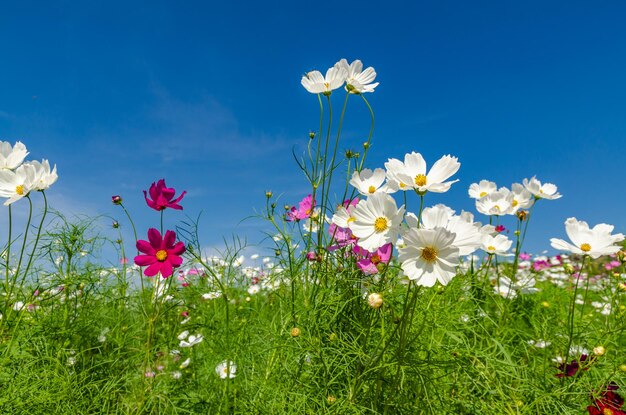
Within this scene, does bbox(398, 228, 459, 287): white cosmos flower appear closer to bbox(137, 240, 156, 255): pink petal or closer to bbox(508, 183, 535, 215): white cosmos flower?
bbox(137, 240, 156, 255): pink petal

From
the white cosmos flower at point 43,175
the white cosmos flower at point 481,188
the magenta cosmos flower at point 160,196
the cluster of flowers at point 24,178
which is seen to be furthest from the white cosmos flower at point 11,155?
the white cosmos flower at point 481,188

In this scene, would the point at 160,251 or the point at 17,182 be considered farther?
the point at 17,182

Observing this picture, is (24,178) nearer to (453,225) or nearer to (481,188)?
(453,225)

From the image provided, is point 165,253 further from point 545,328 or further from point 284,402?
point 545,328

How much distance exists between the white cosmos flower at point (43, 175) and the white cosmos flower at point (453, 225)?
1.18 metres

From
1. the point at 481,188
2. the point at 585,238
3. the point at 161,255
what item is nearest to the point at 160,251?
the point at 161,255

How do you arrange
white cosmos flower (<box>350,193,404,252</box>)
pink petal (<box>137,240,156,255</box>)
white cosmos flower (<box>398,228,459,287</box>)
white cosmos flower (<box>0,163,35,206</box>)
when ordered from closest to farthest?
white cosmos flower (<box>398,228,459,287</box>) < white cosmos flower (<box>350,193,404,252</box>) < pink petal (<box>137,240,156,255</box>) < white cosmos flower (<box>0,163,35,206</box>)

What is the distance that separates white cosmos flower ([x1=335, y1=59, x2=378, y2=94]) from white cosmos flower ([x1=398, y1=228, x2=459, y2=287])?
780mm

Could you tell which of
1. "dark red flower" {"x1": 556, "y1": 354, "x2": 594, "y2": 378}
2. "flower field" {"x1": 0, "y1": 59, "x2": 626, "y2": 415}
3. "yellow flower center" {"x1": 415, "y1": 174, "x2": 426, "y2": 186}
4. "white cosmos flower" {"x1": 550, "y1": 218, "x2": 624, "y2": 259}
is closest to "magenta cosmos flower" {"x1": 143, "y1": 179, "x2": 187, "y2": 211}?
"flower field" {"x1": 0, "y1": 59, "x2": 626, "y2": 415}

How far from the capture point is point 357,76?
164 centimetres

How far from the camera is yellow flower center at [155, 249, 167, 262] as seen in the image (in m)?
1.44

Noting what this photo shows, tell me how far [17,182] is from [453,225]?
4.55 ft

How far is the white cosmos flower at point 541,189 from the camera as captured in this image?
211 cm

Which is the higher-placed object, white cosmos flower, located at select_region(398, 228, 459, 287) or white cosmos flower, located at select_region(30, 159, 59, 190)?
white cosmos flower, located at select_region(30, 159, 59, 190)
